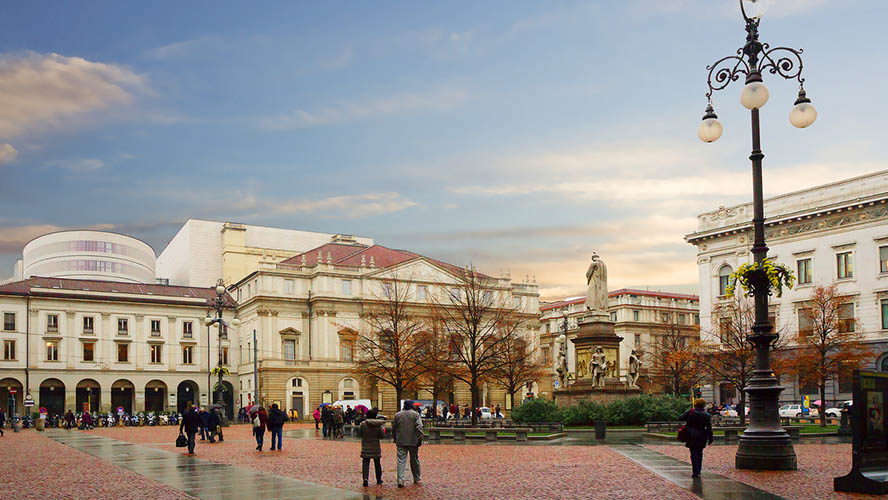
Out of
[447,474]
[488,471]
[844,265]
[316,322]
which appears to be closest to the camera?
[447,474]

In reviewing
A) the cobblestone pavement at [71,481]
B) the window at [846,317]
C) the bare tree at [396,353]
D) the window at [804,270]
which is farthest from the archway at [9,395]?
the window at [846,317]

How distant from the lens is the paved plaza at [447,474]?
15.9 meters

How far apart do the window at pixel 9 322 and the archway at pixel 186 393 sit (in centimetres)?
1754

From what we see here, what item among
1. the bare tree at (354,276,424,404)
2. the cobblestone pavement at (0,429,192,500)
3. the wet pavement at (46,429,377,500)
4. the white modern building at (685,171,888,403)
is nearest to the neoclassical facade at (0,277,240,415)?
the bare tree at (354,276,424,404)

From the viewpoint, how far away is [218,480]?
19062 millimetres

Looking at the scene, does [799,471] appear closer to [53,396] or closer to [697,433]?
[697,433]

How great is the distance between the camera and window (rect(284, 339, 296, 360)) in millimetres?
88713

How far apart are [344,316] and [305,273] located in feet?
20.0

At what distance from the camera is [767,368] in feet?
59.7

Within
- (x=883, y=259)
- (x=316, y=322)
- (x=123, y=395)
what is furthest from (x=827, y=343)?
(x=123, y=395)

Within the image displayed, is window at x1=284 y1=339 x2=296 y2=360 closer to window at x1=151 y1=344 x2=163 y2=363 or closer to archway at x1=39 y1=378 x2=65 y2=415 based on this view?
window at x1=151 y1=344 x2=163 y2=363

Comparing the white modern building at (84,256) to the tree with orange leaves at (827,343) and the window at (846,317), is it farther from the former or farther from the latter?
the window at (846,317)

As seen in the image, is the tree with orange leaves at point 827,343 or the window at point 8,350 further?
the window at point 8,350

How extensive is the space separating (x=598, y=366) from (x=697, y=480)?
18.6 meters
